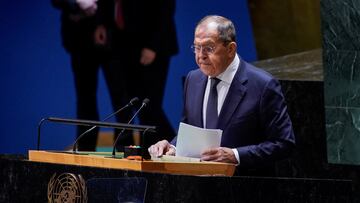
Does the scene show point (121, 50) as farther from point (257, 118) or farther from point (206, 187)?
point (206, 187)

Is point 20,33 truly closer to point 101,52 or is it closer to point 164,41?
point 101,52

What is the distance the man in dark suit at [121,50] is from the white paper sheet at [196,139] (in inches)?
143

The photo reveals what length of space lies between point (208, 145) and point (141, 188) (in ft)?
2.10

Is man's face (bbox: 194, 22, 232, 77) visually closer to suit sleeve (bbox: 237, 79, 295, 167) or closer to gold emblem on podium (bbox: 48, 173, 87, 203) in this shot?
suit sleeve (bbox: 237, 79, 295, 167)

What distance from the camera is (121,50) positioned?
8516 mm

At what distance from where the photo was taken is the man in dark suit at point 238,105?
502 cm

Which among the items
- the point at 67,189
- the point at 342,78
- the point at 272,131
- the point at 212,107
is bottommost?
the point at 67,189

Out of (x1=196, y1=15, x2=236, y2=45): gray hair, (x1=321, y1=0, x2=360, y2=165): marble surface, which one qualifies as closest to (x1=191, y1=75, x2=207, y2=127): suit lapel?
(x1=196, y1=15, x2=236, y2=45): gray hair

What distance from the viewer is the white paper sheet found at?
4.74 m

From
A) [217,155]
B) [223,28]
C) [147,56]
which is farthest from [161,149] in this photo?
[147,56]

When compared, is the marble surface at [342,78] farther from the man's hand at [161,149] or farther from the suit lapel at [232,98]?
the man's hand at [161,149]

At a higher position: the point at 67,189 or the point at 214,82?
the point at 214,82

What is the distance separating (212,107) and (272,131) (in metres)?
0.38

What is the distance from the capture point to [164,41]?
8.59 meters
